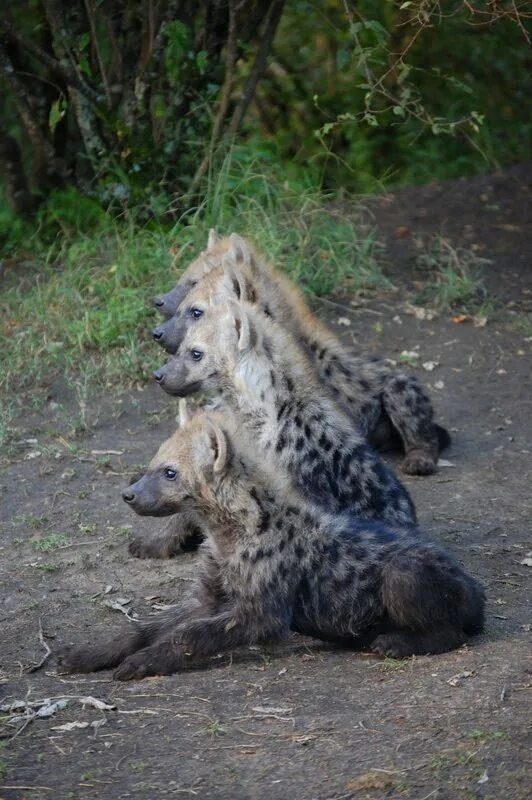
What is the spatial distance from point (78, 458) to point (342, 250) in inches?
90.9

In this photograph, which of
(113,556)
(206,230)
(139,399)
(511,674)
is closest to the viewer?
(511,674)

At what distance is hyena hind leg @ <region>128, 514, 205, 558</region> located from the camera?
4.59 meters

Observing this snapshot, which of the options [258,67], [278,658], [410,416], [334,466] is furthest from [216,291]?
[258,67]

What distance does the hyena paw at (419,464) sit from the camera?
5352mm

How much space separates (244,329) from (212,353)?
250mm

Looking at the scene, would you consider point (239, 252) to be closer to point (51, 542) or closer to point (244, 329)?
point (244, 329)

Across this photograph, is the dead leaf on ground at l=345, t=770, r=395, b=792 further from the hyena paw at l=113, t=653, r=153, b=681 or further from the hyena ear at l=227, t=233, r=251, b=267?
the hyena ear at l=227, t=233, r=251, b=267

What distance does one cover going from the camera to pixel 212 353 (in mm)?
4746

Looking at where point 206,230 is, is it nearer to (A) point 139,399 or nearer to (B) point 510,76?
(A) point 139,399

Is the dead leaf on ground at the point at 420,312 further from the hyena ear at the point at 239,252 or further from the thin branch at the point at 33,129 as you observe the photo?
the thin branch at the point at 33,129

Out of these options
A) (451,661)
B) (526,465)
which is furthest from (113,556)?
(526,465)

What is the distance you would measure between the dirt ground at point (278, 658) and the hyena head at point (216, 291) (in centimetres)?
64

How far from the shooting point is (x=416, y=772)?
2.88 metres

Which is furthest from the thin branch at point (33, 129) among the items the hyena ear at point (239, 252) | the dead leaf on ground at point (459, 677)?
the dead leaf on ground at point (459, 677)
